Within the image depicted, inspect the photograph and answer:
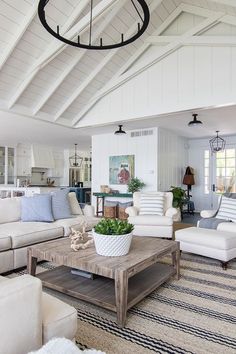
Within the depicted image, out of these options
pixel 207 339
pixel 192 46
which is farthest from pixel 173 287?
pixel 192 46

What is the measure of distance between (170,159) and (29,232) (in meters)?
5.14

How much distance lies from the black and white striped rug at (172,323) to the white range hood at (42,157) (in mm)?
8235

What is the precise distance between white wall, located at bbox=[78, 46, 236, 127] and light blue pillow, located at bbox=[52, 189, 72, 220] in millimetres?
2673

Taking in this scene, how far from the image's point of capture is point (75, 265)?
2170 mm

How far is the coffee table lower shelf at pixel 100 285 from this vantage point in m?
2.10

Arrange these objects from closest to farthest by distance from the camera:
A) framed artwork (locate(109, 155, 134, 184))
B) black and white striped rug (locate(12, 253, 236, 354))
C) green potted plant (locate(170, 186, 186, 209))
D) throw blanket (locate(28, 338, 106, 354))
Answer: throw blanket (locate(28, 338, 106, 354))
black and white striped rug (locate(12, 253, 236, 354))
green potted plant (locate(170, 186, 186, 209))
framed artwork (locate(109, 155, 134, 184))

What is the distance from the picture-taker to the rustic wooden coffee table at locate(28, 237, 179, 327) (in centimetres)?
196

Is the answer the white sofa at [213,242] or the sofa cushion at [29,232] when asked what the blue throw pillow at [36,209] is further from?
the white sofa at [213,242]

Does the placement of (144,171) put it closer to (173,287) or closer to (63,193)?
(63,193)

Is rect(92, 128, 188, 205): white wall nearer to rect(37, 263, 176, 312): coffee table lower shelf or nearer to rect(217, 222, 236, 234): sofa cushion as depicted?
rect(217, 222, 236, 234): sofa cushion

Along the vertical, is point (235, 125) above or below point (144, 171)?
above

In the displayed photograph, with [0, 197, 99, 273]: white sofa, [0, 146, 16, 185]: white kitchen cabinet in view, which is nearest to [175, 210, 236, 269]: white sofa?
[0, 197, 99, 273]: white sofa

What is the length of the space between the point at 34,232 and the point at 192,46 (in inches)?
173

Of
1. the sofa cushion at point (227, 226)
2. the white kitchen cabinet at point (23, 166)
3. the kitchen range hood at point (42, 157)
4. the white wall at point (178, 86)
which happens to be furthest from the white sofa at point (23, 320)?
the kitchen range hood at point (42, 157)
